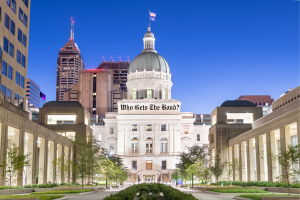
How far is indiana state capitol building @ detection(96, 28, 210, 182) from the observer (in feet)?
366

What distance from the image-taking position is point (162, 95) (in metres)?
133

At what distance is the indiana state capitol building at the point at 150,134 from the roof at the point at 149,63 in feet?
33.8

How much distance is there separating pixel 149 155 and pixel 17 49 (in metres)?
63.2

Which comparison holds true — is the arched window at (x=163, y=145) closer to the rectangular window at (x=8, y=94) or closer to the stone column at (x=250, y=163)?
the stone column at (x=250, y=163)

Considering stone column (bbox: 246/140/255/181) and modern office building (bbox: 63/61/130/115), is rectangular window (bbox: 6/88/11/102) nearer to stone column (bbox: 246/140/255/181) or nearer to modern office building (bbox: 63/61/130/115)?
stone column (bbox: 246/140/255/181)

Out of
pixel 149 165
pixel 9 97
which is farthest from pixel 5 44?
pixel 149 165

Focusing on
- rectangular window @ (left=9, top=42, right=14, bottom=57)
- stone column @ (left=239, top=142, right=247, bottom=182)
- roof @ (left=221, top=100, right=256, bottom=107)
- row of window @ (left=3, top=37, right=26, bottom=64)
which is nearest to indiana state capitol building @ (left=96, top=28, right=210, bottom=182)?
roof @ (left=221, top=100, right=256, bottom=107)

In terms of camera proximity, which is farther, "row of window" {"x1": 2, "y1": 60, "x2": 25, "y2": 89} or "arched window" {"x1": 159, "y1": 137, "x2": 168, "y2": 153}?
"arched window" {"x1": 159, "y1": 137, "x2": 168, "y2": 153}

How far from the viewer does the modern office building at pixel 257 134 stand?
143 ft

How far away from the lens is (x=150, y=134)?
116000 millimetres

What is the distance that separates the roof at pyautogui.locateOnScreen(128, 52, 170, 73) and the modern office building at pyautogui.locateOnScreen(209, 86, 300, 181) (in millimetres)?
55310

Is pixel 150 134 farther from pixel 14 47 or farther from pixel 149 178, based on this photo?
pixel 14 47

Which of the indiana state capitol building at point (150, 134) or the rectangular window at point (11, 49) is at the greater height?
the rectangular window at point (11, 49)

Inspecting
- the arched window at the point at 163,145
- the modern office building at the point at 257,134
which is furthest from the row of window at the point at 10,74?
the arched window at the point at 163,145
